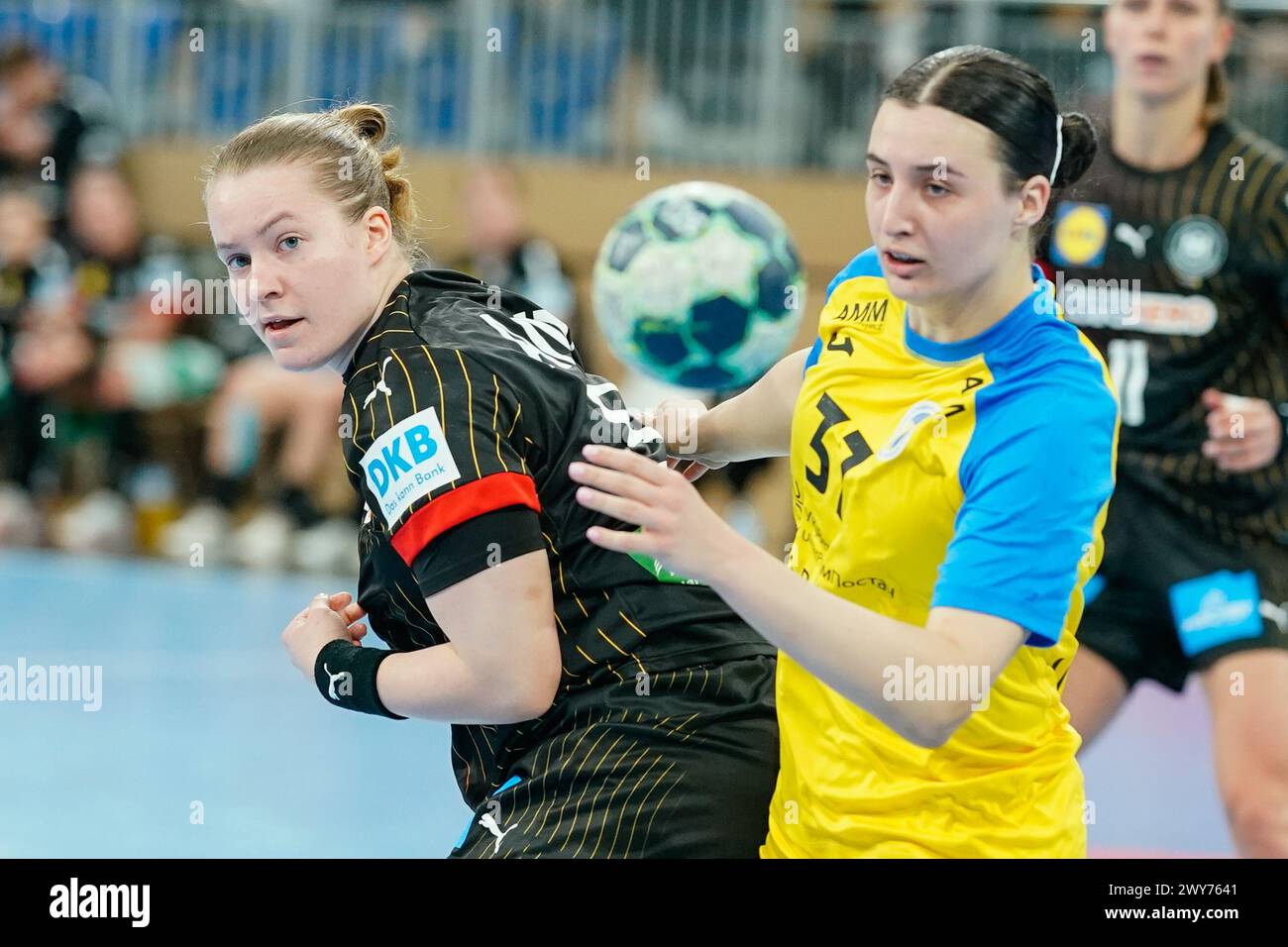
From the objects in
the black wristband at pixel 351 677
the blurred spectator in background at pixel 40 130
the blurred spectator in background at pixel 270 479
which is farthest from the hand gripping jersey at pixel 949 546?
the blurred spectator in background at pixel 40 130

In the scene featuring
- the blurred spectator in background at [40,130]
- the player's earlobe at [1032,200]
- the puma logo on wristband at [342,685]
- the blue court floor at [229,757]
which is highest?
the player's earlobe at [1032,200]

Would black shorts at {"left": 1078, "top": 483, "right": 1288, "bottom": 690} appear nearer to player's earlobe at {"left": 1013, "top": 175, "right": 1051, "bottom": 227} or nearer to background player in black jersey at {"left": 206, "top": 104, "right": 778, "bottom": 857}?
background player in black jersey at {"left": 206, "top": 104, "right": 778, "bottom": 857}

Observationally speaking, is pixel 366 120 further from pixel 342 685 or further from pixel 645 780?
pixel 645 780

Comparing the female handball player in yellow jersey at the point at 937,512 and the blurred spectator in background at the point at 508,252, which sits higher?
the female handball player in yellow jersey at the point at 937,512

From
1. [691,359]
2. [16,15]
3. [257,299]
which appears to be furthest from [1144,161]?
[16,15]

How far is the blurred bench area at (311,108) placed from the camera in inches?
368

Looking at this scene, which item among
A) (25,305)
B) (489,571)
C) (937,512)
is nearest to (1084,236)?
(937,512)

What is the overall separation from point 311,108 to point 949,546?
7680mm

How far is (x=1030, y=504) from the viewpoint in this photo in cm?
232

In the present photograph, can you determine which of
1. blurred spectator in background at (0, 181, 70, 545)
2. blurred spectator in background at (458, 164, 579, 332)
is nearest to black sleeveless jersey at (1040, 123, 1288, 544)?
blurred spectator in background at (458, 164, 579, 332)

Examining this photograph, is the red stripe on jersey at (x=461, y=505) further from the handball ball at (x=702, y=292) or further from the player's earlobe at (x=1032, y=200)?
the handball ball at (x=702, y=292)

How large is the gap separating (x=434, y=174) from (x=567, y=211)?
84cm

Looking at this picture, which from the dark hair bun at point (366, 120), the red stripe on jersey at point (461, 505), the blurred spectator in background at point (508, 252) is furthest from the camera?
the blurred spectator in background at point (508, 252)
